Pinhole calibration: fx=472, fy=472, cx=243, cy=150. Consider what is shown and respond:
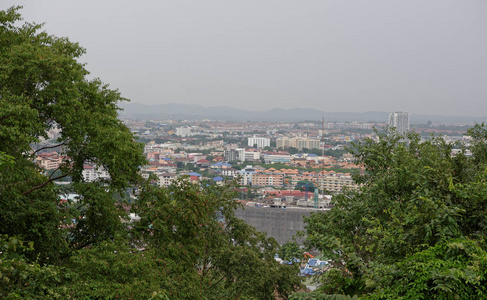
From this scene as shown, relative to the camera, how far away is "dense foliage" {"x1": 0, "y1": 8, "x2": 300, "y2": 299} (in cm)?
481

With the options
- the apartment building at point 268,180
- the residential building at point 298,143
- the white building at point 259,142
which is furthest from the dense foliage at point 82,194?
the white building at point 259,142

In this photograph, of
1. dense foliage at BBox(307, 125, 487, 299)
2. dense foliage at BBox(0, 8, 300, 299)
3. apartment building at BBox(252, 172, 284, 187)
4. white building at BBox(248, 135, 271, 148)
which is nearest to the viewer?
dense foliage at BBox(307, 125, 487, 299)

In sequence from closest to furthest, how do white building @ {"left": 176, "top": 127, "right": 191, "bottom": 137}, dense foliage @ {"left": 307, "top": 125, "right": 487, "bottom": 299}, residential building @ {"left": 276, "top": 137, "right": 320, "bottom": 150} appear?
dense foliage @ {"left": 307, "top": 125, "right": 487, "bottom": 299}
residential building @ {"left": 276, "top": 137, "right": 320, "bottom": 150}
white building @ {"left": 176, "top": 127, "right": 191, "bottom": 137}

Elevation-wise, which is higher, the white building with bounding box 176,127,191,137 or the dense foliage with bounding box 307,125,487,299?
the dense foliage with bounding box 307,125,487,299

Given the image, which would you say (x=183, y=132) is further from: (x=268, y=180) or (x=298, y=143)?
(x=268, y=180)

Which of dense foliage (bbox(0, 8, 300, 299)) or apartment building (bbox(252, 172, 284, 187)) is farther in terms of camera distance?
apartment building (bbox(252, 172, 284, 187))

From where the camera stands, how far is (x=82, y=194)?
6000 millimetres

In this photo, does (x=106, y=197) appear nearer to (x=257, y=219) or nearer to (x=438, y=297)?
(x=438, y=297)

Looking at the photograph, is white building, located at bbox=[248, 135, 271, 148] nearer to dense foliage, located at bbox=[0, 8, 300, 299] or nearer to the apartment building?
the apartment building

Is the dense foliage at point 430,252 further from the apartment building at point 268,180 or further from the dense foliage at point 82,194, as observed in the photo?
the apartment building at point 268,180

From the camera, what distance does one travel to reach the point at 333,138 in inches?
4070

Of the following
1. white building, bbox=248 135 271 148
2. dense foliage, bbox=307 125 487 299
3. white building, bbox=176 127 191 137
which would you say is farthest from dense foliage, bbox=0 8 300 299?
white building, bbox=176 127 191 137

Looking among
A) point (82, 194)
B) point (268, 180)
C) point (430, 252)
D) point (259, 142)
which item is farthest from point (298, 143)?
point (430, 252)

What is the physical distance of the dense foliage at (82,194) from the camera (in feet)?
15.8
